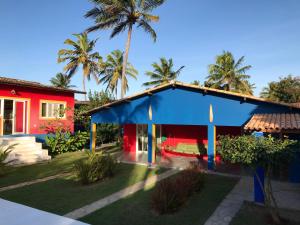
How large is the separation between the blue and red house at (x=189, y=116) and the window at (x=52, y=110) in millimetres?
3672

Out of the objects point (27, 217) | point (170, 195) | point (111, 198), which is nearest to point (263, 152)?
point (170, 195)

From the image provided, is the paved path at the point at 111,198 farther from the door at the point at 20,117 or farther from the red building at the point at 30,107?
the door at the point at 20,117

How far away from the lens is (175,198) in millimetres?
6809

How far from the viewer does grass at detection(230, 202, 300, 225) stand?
19.6 ft

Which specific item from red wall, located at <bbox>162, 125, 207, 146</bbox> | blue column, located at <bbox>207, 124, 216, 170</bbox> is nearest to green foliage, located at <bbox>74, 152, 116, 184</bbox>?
blue column, located at <bbox>207, 124, 216, 170</bbox>

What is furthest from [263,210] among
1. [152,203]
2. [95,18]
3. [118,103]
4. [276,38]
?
[95,18]

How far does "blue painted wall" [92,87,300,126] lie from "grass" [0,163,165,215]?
155 inches

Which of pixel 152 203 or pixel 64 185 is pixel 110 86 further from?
pixel 152 203

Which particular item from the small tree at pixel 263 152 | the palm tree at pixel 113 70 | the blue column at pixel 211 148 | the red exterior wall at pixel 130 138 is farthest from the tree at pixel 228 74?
the small tree at pixel 263 152

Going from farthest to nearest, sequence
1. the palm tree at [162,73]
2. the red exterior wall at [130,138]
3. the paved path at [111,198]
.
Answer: the palm tree at [162,73]
the red exterior wall at [130,138]
the paved path at [111,198]

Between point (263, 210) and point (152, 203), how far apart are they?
3.21 m

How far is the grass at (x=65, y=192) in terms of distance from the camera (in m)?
7.25

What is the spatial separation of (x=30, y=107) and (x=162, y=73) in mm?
25503

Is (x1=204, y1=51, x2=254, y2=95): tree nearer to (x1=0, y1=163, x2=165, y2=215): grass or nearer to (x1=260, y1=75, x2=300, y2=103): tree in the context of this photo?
(x1=260, y1=75, x2=300, y2=103): tree
